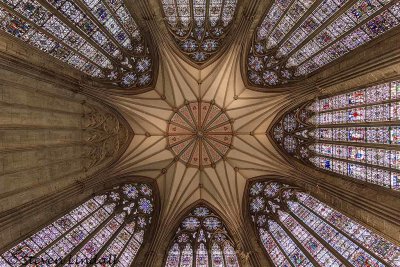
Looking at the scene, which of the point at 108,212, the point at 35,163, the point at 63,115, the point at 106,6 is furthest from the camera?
the point at 108,212

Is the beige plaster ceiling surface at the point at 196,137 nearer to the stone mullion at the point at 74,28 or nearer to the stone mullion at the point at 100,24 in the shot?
the stone mullion at the point at 100,24

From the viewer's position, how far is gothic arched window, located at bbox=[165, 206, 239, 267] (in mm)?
17609

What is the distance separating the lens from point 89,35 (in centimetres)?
1529

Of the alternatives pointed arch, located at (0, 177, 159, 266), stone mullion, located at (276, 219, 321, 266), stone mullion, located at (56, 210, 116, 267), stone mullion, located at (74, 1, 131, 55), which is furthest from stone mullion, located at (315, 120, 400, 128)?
stone mullion, located at (56, 210, 116, 267)

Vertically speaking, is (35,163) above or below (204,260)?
above

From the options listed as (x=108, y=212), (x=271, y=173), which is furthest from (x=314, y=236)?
(x=108, y=212)

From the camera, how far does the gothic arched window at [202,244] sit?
1761 cm

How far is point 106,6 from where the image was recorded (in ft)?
49.4

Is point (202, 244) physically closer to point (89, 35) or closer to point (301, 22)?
point (89, 35)

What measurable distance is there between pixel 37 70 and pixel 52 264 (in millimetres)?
6490

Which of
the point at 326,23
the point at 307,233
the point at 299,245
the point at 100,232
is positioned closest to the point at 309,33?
the point at 326,23

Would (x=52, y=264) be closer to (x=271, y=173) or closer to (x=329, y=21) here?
(x=271, y=173)

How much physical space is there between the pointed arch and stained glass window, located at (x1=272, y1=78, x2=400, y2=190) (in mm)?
7319

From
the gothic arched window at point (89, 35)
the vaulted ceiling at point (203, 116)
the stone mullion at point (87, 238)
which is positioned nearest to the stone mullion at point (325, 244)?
the vaulted ceiling at point (203, 116)
